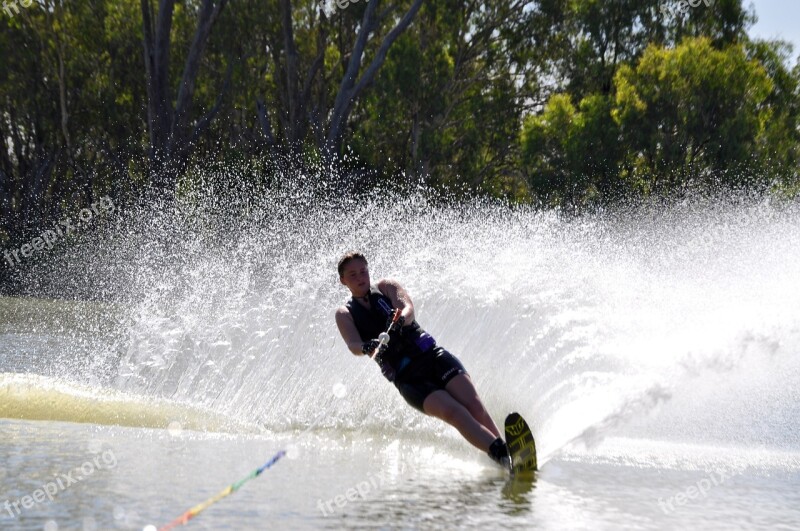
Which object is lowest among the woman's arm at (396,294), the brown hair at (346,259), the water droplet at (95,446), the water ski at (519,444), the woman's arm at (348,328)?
the water droplet at (95,446)

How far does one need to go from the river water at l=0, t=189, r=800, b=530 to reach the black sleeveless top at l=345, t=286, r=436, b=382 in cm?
58

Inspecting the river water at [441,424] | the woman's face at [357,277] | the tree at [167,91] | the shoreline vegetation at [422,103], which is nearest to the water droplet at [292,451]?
the river water at [441,424]

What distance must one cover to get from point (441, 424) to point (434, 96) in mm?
32259

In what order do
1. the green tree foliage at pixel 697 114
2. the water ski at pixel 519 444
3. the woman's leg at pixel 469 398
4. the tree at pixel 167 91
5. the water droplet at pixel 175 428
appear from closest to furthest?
the water ski at pixel 519 444 → the woman's leg at pixel 469 398 → the water droplet at pixel 175 428 → the tree at pixel 167 91 → the green tree foliage at pixel 697 114

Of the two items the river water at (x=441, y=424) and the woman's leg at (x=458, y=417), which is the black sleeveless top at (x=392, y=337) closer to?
the woman's leg at (x=458, y=417)

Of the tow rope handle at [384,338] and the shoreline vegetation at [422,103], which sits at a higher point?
the shoreline vegetation at [422,103]

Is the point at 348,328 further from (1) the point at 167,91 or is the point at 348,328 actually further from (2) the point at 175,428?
(1) the point at 167,91

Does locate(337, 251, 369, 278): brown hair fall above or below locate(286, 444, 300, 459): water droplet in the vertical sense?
above

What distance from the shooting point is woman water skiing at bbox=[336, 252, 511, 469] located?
21.4 feet

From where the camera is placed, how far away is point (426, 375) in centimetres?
686

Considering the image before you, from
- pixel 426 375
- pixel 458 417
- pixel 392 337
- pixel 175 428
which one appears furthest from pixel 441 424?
pixel 175 428

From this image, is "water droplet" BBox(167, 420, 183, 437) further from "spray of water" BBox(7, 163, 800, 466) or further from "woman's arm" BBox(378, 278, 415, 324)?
"woman's arm" BBox(378, 278, 415, 324)

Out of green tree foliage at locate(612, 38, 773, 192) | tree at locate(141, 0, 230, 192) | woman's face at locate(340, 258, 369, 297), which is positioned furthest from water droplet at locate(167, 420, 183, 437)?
green tree foliage at locate(612, 38, 773, 192)

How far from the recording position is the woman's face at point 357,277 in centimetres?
723
